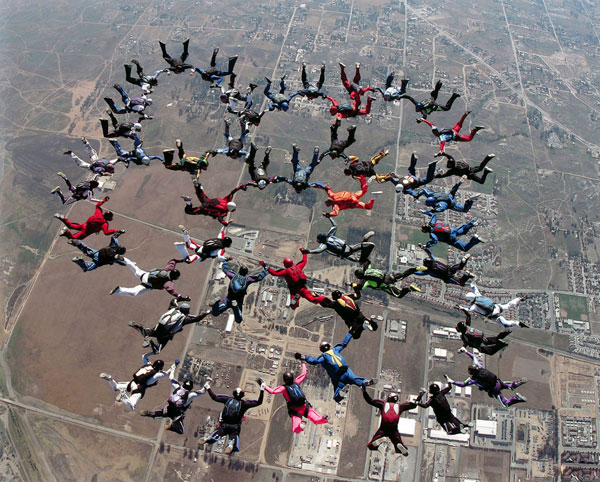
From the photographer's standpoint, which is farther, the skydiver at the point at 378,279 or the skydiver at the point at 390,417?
the skydiver at the point at 378,279

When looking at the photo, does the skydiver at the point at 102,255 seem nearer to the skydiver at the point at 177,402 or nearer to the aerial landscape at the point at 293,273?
the aerial landscape at the point at 293,273

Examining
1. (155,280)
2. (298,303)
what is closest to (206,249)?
(155,280)

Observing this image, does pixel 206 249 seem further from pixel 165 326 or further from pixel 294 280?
pixel 294 280

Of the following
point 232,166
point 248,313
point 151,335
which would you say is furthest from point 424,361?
point 232,166

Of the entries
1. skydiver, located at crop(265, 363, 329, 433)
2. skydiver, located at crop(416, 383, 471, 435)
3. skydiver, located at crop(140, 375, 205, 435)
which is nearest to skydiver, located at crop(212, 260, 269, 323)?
skydiver, located at crop(265, 363, 329, 433)

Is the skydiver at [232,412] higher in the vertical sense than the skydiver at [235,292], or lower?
lower

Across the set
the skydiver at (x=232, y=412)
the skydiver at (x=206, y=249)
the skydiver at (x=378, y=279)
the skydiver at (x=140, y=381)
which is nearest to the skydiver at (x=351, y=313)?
the skydiver at (x=378, y=279)

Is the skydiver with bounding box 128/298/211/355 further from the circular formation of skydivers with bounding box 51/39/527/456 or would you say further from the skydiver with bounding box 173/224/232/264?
the skydiver with bounding box 173/224/232/264

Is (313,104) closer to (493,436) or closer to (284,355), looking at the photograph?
(284,355)

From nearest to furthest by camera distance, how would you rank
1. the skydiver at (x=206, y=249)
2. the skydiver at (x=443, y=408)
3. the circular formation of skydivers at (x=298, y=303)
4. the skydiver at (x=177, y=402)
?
the circular formation of skydivers at (x=298, y=303), the skydiver at (x=443, y=408), the skydiver at (x=177, y=402), the skydiver at (x=206, y=249)

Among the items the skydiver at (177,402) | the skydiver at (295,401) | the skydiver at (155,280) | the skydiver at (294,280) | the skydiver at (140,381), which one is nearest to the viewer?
the skydiver at (295,401)
